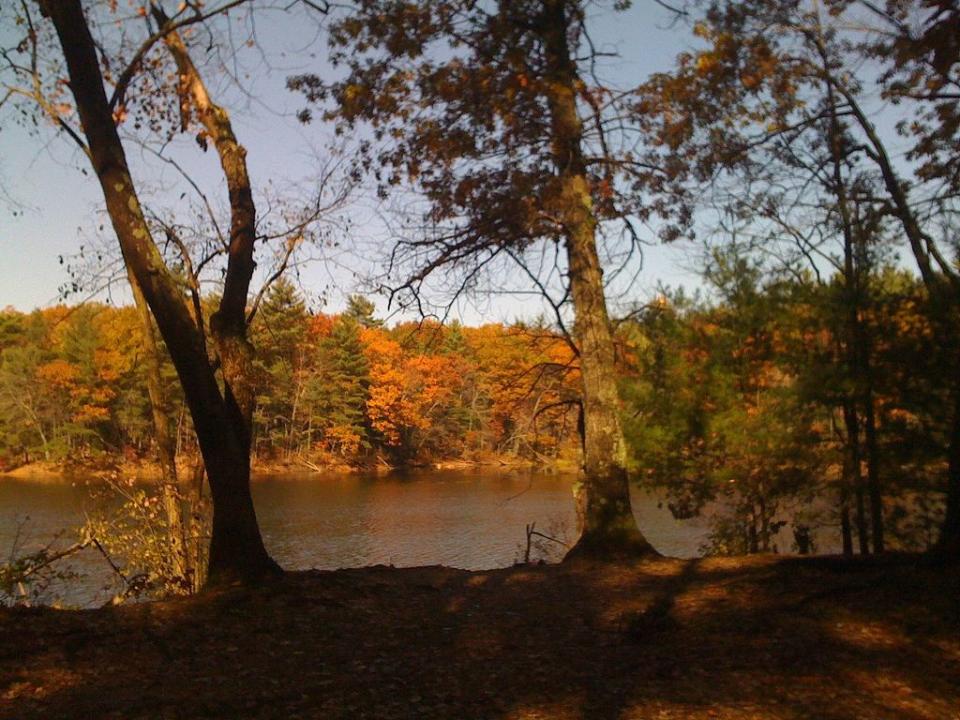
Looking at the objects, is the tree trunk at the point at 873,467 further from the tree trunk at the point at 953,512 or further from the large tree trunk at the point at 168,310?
the large tree trunk at the point at 168,310

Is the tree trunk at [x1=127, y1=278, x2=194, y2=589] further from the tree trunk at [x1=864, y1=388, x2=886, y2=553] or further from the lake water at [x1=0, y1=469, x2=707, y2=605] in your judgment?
the tree trunk at [x1=864, y1=388, x2=886, y2=553]

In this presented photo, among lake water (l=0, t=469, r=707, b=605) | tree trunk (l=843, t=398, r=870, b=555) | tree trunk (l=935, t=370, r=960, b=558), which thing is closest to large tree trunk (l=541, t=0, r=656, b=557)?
lake water (l=0, t=469, r=707, b=605)

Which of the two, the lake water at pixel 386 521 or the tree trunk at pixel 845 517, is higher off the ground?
the tree trunk at pixel 845 517

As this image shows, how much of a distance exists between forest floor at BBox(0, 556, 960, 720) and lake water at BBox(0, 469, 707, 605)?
460 centimetres

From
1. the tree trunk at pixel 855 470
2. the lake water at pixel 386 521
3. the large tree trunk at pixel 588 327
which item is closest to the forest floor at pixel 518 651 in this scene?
the large tree trunk at pixel 588 327

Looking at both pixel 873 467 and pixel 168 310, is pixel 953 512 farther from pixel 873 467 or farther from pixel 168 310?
pixel 168 310

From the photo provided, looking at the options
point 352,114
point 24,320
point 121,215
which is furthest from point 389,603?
point 24,320

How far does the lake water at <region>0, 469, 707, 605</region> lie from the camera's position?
16625mm

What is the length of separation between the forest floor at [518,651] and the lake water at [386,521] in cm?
460

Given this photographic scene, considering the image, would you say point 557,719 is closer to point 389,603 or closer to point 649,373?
point 389,603

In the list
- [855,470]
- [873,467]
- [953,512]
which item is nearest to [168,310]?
[953,512]

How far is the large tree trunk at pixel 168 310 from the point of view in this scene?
587cm

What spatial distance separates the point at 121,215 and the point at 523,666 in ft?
14.8

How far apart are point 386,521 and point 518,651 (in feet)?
63.0
